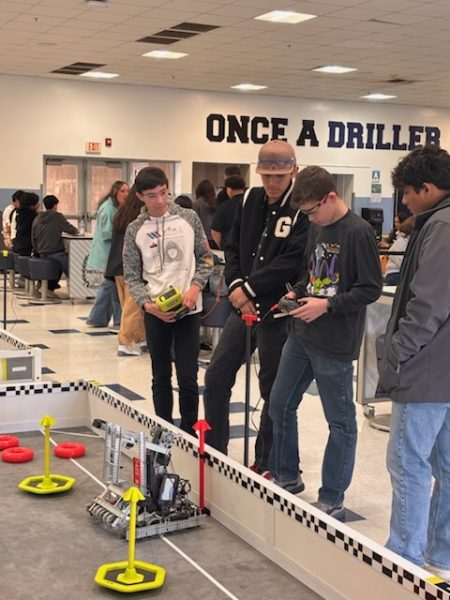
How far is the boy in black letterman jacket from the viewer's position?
3.48m

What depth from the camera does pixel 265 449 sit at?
376 cm

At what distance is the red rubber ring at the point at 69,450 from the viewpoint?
3246 mm

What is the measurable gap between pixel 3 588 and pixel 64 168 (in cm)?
1303

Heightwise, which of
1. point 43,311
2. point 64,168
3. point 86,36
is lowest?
point 43,311

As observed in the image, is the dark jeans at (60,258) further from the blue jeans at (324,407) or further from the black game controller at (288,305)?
the black game controller at (288,305)

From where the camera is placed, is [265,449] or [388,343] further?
[265,449]

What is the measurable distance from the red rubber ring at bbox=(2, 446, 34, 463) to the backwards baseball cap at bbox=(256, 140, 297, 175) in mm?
1373

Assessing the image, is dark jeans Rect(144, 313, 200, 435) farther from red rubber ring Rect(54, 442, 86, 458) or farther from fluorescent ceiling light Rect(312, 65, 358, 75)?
fluorescent ceiling light Rect(312, 65, 358, 75)

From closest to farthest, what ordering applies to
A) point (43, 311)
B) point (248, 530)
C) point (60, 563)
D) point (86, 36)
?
point (60, 563), point (248, 530), point (43, 311), point (86, 36)

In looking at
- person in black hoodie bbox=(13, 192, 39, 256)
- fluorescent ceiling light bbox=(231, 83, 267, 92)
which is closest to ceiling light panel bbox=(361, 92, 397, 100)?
fluorescent ceiling light bbox=(231, 83, 267, 92)

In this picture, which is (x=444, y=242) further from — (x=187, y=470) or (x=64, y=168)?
(x=64, y=168)

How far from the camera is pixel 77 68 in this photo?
13.1m

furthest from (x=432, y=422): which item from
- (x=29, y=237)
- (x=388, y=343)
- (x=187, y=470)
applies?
(x=29, y=237)

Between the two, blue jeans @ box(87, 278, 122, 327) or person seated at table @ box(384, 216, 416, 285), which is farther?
blue jeans @ box(87, 278, 122, 327)
